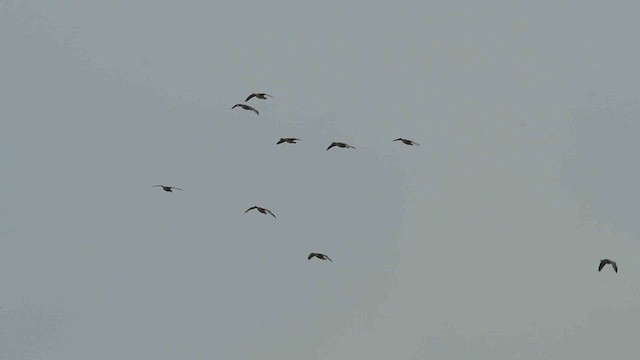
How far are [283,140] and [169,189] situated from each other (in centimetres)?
1421

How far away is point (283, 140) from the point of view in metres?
146

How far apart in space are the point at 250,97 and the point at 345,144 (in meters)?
11.7

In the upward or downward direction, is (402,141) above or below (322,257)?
above

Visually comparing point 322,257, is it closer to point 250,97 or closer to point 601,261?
point 250,97

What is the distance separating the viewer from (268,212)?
140625mm

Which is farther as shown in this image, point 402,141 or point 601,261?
point 402,141

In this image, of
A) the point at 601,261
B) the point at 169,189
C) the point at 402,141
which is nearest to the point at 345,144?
the point at 402,141

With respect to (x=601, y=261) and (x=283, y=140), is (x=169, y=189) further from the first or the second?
(x=601, y=261)

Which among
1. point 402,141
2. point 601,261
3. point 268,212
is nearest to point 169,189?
point 268,212

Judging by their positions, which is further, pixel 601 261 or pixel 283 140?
pixel 283 140

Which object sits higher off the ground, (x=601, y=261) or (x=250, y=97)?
(x=250, y=97)

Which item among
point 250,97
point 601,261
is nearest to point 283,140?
point 250,97

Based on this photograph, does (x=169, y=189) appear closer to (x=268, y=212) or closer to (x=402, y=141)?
(x=268, y=212)

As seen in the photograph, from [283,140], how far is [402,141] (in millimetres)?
13841
